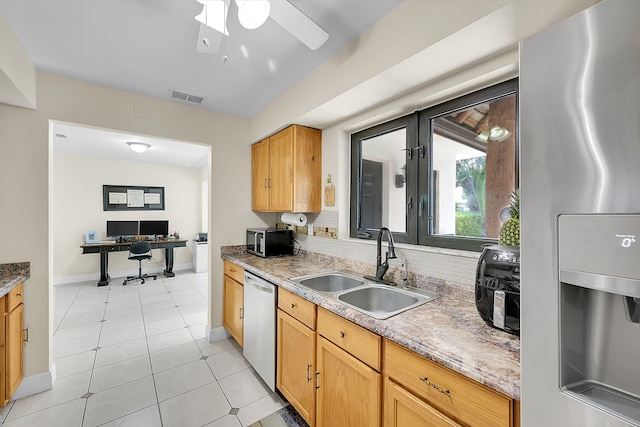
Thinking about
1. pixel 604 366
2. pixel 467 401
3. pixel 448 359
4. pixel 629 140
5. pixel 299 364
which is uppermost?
pixel 629 140

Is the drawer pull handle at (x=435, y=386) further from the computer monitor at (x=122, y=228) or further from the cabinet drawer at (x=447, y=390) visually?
the computer monitor at (x=122, y=228)

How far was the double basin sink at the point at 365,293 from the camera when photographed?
1.53 m

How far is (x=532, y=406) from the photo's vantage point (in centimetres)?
62

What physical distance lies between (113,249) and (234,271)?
12.3 ft

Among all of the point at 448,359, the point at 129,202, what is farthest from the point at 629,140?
the point at 129,202

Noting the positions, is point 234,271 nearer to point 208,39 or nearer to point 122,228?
point 208,39

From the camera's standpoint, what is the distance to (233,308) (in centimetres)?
258

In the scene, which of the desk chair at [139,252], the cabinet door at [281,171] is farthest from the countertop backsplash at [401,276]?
the desk chair at [139,252]

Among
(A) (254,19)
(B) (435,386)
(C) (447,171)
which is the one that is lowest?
(B) (435,386)

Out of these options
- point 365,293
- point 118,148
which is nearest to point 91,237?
point 118,148

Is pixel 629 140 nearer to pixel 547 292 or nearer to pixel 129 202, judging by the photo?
pixel 547 292

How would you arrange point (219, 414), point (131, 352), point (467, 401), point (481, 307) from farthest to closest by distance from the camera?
1. point (131, 352)
2. point (219, 414)
3. point (481, 307)
4. point (467, 401)

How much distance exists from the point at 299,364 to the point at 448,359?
1037 mm

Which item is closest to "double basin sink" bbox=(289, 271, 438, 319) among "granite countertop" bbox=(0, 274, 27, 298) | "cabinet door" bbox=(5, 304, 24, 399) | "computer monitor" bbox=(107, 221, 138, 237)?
"granite countertop" bbox=(0, 274, 27, 298)
